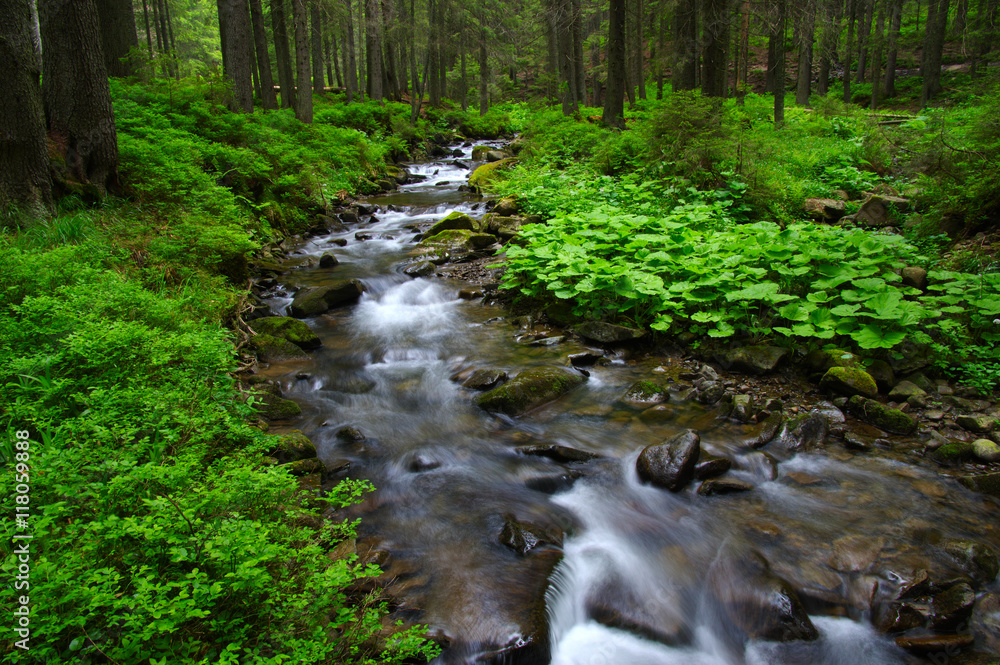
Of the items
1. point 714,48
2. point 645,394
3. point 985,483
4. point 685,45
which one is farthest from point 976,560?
point 685,45

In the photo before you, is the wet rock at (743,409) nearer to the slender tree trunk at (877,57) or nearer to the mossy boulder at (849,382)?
the mossy boulder at (849,382)

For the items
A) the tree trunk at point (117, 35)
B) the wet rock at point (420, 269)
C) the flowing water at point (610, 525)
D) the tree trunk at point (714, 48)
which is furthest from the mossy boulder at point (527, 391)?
the tree trunk at point (117, 35)

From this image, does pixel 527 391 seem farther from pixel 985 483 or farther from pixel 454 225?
pixel 454 225

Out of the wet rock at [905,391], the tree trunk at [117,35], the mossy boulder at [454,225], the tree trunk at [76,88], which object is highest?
the tree trunk at [117,35]

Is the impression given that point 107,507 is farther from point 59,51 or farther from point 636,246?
point 59,51

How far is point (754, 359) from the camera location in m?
5.91

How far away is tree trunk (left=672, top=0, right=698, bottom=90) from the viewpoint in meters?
14.6

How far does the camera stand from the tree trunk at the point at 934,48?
2155 cm

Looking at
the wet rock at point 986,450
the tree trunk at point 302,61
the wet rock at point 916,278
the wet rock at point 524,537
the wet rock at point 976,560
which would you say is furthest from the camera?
the tree trunk at point 302,61

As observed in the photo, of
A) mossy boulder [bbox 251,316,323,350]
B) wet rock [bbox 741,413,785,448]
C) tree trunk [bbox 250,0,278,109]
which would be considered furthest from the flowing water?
tree trunk [bbox 250,0,278,109]

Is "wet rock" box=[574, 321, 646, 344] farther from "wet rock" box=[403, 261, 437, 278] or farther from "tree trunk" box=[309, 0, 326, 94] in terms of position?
"tree trunk" box=[309, 0, 326, 94]

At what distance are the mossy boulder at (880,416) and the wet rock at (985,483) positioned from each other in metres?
0.68

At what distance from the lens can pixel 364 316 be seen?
Result: 8648 mm

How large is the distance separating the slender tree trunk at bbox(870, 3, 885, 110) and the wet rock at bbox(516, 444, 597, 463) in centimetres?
2951
